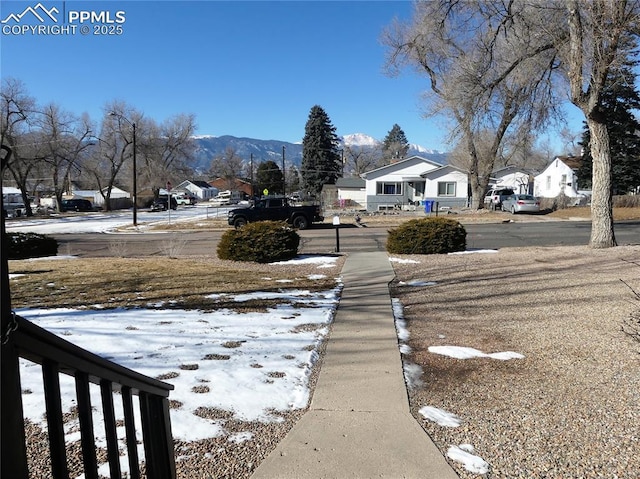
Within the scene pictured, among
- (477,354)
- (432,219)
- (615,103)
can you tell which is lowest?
(477,354)

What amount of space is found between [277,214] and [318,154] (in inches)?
1732

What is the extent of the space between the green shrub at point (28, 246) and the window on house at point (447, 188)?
3318 centimetres

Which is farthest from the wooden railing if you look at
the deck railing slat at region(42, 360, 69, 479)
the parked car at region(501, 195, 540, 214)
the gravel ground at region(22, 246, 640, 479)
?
the parked car at region(501, 195, 540, 214)

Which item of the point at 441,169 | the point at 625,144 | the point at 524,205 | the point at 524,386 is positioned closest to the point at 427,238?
the point at 524,386

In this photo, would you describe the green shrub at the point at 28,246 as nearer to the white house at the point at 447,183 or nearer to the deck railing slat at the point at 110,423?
the deck railing slat at the point at 110,423

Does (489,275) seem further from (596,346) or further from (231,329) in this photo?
(231,329)

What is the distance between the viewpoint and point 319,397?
407 centimetres

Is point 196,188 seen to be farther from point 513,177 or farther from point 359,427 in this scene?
point 359,427

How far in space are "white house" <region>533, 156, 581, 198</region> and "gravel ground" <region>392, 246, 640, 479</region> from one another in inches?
1819

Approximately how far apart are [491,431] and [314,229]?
23198 mm

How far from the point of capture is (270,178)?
87625 millimetres

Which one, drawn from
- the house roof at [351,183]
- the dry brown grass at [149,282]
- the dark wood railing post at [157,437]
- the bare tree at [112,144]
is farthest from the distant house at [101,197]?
the dark wood railing post at [157,437]

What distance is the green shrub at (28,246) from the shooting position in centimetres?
1447

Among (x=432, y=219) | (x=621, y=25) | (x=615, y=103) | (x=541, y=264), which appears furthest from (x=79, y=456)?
(x=615, y=103)
